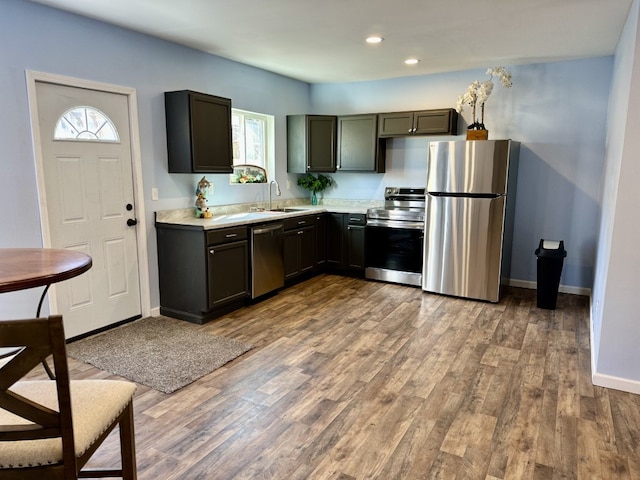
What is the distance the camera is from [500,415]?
2475mm

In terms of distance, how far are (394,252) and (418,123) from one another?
159 centimetres

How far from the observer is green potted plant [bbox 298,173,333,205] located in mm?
6059

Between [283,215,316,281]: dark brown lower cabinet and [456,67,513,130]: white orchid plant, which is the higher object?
[456,67,513,130]: white orchid plant

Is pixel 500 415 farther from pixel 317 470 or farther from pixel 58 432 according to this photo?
pixel 58 432

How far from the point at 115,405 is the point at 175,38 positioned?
134 inches

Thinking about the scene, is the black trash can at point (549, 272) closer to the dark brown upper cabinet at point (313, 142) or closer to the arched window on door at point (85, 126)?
the dark brown upper cabinet at point (313, 142)

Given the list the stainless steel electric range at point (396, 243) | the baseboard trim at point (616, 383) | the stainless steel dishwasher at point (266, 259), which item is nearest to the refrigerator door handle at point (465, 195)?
the stainless steel electric range at point (396, 243)

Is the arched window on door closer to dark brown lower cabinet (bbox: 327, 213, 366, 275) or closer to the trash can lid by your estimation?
dark brown lower cabinet (bbox: 327, 213, 366, 275)

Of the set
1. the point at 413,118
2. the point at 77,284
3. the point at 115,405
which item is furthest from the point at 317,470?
the point at 413,118

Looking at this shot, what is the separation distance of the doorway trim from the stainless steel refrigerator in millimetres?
2922

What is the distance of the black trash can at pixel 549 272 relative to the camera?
4.22m

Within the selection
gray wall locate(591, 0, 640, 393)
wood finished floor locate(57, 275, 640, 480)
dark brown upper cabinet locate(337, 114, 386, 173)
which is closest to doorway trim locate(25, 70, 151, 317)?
wood finished floor locate(57, 275, 640, 480)

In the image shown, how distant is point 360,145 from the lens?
5609 millimetres

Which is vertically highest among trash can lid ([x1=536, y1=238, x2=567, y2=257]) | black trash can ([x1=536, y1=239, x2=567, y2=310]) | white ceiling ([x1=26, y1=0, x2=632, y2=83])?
white ceiling ([x1=26, y1=0, x2=632, y2=83])
